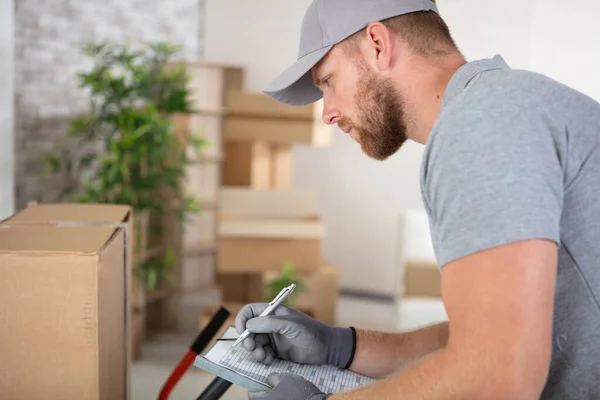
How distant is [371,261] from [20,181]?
2379 mm

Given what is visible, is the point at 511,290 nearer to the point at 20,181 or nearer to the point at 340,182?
the point at 20,181

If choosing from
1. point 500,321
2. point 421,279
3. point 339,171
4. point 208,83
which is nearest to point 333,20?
point 500,321

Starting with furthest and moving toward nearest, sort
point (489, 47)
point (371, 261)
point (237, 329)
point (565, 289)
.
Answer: point (371, 261), point (489, 47), point (237, 329), point (565, 289)

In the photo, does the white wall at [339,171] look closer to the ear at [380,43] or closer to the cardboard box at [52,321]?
the ear at [380,43]

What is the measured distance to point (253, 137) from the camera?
3.78m

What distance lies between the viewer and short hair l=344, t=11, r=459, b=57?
3.59 ft

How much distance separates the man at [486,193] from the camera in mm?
817

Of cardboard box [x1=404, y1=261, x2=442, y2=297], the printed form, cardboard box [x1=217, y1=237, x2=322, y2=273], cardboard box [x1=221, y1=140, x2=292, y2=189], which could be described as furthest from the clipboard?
cardboard box [x1=221, y1=140, x2=292, y2=189]

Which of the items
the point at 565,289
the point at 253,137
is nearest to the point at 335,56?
the point at 565,289

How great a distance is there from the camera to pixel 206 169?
14.2ft

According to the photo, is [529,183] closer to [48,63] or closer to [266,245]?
[266,245]

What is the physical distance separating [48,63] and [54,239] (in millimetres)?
3033

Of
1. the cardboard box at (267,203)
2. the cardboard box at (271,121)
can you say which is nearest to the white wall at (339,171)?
the cardboard box at (271,121)

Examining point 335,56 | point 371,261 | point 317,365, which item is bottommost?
point 371,261
